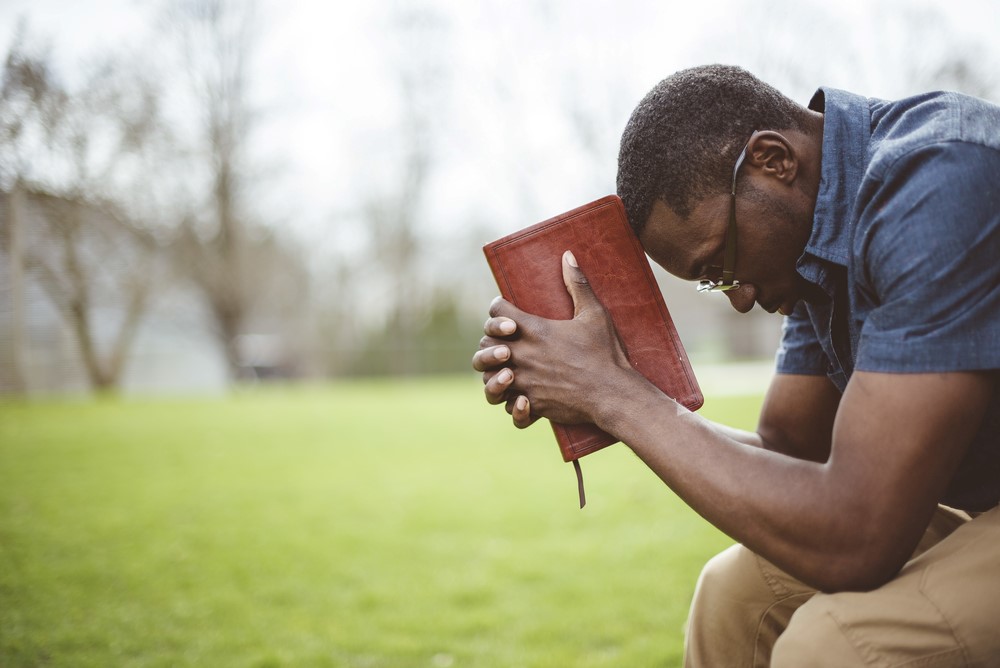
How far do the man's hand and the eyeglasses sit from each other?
292mm

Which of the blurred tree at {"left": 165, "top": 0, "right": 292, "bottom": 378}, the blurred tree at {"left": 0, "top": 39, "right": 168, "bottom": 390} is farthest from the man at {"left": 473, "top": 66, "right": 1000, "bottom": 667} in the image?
the blurred tree at {"left": 165, "top": 0, "right": 292, "bottom": 378}

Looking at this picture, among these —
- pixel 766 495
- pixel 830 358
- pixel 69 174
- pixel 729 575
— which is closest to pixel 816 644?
pixel 766 495

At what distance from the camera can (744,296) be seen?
1.73 metres

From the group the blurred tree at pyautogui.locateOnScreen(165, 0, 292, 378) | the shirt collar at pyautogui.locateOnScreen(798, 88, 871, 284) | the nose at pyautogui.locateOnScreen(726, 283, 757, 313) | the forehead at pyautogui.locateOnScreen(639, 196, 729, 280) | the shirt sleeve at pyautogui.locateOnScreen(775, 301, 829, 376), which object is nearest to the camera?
the shirt collar at pyautogui.locateOnScreen(798, 88, 871, 284)

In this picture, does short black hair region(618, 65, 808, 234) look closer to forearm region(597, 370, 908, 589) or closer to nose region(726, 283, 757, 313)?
nose region(726, 283, 757, 313)

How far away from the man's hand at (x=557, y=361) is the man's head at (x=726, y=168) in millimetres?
278

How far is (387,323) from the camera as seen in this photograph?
36.0 meters

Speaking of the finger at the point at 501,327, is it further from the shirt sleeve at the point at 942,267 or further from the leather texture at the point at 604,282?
the shirt sleeve at the point at 942,267

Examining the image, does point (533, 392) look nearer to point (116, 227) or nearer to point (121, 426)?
point (116, 227)

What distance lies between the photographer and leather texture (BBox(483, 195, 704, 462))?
68.3 inches

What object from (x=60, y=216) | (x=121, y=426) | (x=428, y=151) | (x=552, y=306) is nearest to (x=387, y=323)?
(x=428, y=151)

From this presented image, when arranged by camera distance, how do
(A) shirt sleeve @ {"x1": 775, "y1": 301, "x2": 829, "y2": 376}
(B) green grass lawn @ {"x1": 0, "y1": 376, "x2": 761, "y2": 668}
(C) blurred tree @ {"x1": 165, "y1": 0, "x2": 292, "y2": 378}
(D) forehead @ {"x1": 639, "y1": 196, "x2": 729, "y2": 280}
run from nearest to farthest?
(D) forehead @ {"x1": 639, "y1": 196, "x2": 729, "y2": 280}, (A) shirt sleeve @ {"x1": 775, "y1": 301, "x2": 829, "y2": 376}, (B) green grass lawn @ {"x1": 0, "y1": 376, "x2": 761, "y2": 668}, (C) blurred tree @ {"x1": 165, "y1": 0, "x2": 292, "y2": 378}

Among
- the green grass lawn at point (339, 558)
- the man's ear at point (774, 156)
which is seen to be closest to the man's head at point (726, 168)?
the man's ear at point (774, 156)

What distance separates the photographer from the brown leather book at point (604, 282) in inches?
68.3
